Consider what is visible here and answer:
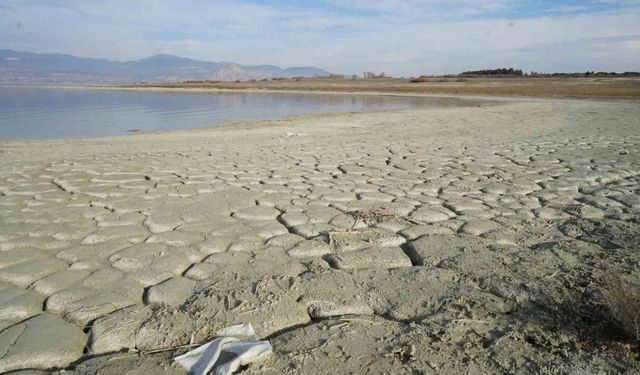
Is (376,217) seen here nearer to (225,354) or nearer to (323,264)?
(323,264)

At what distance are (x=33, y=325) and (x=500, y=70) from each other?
79683 mm

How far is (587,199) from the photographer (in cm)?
384

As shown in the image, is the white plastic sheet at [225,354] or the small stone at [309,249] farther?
the small stone at [309,249]

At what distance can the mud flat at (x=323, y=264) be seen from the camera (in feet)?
5.51

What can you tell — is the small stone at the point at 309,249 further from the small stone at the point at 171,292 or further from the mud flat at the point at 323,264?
the small stone at the point at 171,292

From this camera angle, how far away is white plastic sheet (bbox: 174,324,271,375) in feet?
5.05

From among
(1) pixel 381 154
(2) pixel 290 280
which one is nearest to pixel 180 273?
(2) pixel 290 280

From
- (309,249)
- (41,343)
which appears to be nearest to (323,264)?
(309,249)

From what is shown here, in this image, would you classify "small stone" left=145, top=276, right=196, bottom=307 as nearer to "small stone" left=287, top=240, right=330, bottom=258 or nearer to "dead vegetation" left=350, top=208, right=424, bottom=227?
"small stone" left=287, top=240, right=330, bottom=258

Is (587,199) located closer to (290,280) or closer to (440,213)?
(440,213)

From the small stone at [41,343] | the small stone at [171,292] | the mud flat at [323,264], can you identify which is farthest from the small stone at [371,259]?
the small stone at [41,343]

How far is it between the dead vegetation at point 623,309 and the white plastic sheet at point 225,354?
142 centimetres

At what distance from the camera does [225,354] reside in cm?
162

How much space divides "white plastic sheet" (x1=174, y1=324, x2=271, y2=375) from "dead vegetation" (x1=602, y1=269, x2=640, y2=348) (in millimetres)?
1425
